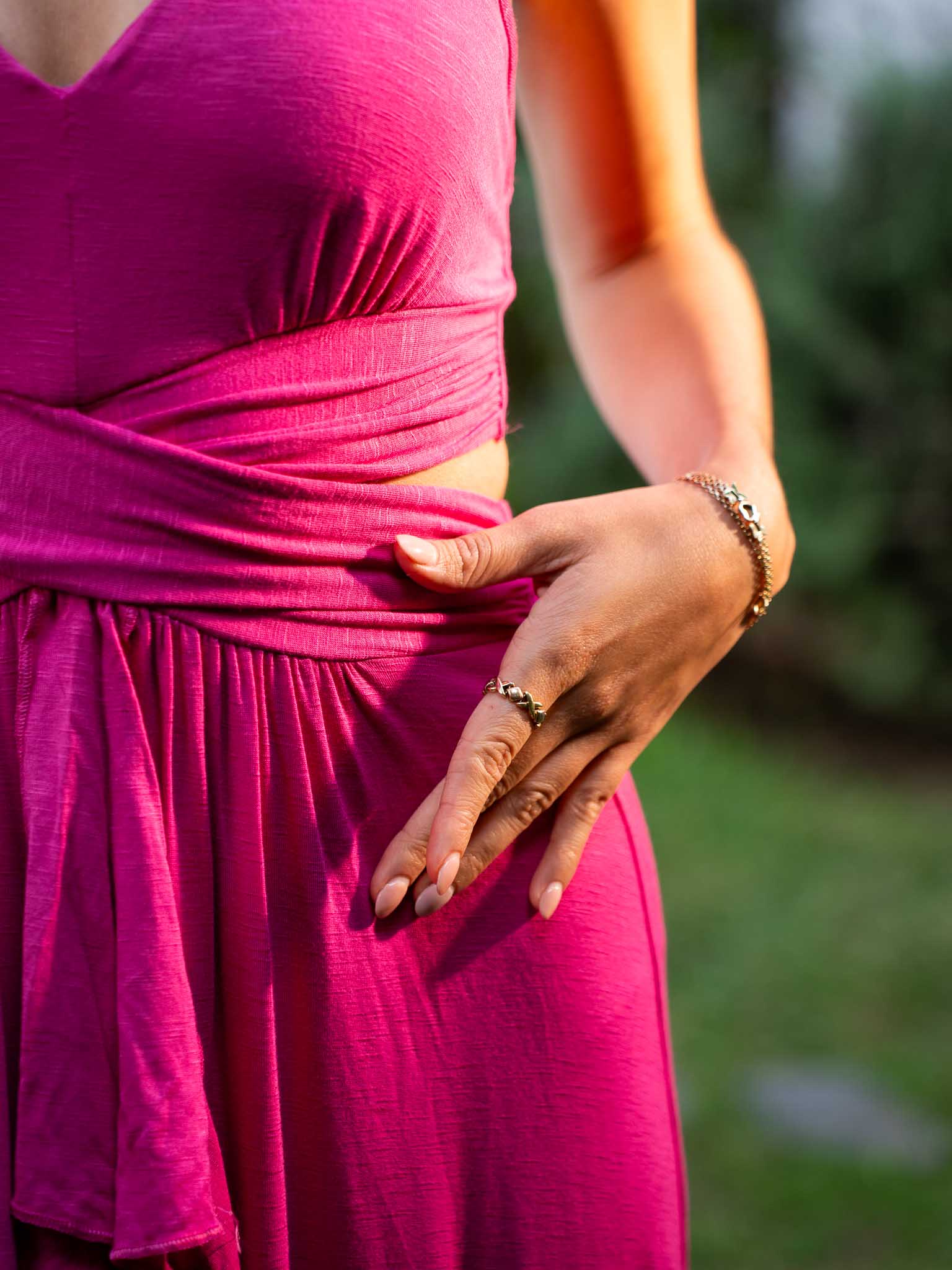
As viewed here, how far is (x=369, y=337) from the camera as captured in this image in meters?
1.02

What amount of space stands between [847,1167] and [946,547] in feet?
10.1

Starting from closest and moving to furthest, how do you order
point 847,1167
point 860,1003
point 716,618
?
point 716,618, point 847,1167, point 860,1003

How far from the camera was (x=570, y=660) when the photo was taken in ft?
3.39

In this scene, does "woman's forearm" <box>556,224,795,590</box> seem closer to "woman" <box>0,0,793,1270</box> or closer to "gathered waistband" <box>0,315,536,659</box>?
"woman" <box>0,0,793,1270</box>

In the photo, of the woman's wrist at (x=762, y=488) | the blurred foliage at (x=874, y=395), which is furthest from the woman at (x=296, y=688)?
the blurred foliage at (x=874, y=395)

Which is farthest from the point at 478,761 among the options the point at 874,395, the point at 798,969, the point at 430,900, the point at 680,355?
the point at 874,395

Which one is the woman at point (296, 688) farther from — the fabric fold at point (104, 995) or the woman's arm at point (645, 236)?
the woman's arm at point (645, 236)

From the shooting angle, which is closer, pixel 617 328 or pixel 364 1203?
pixel 364 1203

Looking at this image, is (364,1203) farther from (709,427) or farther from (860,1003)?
(860,1003)

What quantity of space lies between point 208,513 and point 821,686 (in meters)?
5.54

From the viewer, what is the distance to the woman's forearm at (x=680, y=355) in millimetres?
1285

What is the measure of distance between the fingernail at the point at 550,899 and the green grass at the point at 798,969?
7.39ft

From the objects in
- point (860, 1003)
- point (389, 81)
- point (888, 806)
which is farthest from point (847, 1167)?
point (389, 81)

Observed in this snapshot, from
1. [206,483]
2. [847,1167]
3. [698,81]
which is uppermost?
[698,81]
